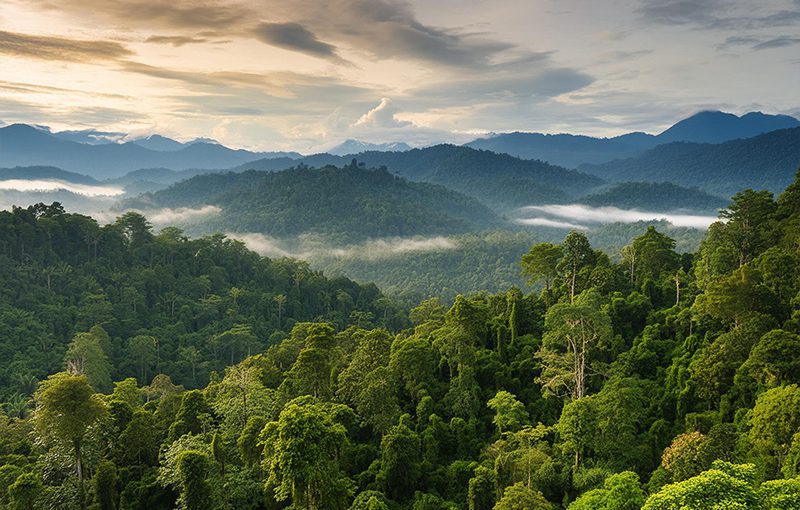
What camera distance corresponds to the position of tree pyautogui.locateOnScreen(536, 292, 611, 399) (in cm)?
3061

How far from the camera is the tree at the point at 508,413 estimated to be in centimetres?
3025

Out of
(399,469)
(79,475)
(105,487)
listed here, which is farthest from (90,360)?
(399,469)

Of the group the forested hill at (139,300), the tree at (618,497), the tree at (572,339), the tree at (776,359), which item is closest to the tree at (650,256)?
the tree at (572,339)

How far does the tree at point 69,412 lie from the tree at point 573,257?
3567cm

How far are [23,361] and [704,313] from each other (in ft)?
251

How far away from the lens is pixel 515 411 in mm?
31016

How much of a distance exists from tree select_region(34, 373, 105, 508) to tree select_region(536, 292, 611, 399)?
1028 inches

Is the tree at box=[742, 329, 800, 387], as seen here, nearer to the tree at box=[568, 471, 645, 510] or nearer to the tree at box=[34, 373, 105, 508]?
the tree at box=[568, 471, 645, 510]

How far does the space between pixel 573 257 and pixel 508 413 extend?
732 inches

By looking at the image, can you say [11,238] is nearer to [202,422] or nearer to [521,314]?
[202,422]

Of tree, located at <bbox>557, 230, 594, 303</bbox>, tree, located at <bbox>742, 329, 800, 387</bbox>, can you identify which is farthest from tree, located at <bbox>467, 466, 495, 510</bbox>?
tree, located at <bbox>557, 230, 594, 303</bbox>

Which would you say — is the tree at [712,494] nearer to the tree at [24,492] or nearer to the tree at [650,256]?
the tree at [24,492]

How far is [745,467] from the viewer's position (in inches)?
618

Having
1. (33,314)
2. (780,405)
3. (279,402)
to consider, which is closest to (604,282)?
(780,405)
